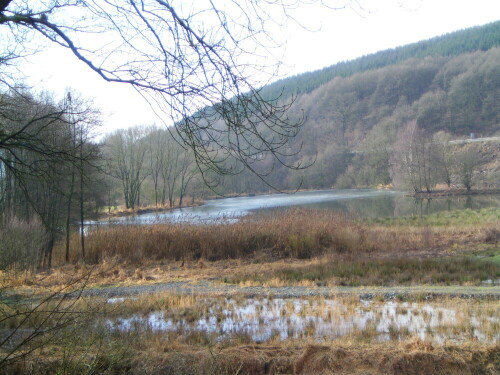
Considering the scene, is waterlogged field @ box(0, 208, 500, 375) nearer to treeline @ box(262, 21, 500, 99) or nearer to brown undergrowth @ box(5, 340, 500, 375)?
brown undergrowth @ box(5, 340, 500, 375)

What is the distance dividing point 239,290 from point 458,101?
318 feet

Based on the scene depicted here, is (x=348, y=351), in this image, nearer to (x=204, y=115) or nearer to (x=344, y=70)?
(x=204, y=115)

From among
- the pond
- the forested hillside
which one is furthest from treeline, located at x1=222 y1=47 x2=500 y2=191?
the pond

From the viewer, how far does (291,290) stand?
10695 millimetres

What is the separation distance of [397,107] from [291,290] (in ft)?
342

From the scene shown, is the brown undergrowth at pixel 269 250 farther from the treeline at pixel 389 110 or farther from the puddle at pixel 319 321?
the treeline at pixel 389 110

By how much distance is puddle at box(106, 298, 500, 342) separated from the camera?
655cm

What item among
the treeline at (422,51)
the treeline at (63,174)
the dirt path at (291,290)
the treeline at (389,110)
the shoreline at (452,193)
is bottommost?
the shoreline at (452,193)

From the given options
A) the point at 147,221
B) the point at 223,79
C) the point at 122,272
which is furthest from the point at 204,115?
the point at 147,221

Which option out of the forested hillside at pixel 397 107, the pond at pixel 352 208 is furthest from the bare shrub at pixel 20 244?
the forested hillside at pixel 397 107

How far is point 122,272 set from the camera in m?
14.4

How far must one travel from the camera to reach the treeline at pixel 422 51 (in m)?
126

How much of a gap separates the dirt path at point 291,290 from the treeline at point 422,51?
106m

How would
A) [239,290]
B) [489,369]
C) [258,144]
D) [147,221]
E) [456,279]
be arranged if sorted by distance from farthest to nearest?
[147,221], [456,279], [239,290], [489,369], [258,144]
